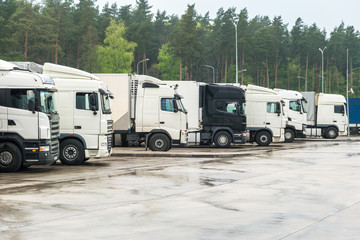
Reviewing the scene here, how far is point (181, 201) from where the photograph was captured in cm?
1162

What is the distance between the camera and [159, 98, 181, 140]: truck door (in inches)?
1016

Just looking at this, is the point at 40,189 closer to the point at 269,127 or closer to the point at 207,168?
the point at 207,168

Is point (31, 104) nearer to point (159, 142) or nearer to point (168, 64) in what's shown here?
point (159, 142)

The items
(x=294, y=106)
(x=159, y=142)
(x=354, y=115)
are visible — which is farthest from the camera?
(x=354, y=115)

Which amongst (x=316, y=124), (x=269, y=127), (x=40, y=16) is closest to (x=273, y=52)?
(x=40, y=16)

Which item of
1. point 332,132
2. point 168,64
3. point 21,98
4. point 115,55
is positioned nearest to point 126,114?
point 21,98

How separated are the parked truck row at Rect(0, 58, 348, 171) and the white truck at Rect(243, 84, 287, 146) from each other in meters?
0.06

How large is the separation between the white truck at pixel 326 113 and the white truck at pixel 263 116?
8509 mm

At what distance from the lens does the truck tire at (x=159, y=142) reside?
2603cm

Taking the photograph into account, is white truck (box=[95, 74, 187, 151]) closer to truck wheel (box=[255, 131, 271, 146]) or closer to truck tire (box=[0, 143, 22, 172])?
truck wheel (box=[255, 131, 271, 146])

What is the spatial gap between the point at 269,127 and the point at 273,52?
299ft

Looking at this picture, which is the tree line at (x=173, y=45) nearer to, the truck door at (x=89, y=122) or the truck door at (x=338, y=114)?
the truck door at (x=338, y=114)

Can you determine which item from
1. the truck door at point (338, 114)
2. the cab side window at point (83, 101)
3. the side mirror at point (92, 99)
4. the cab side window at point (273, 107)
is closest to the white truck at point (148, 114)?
the cab side window at point (83, 101)

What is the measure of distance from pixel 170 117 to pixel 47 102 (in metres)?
8.80
